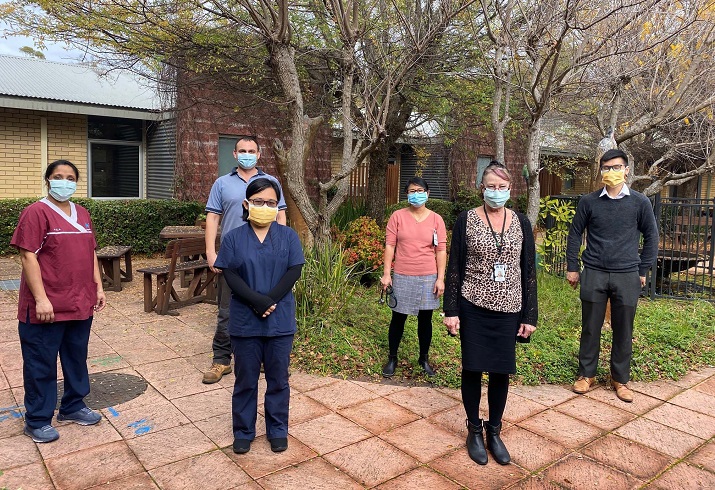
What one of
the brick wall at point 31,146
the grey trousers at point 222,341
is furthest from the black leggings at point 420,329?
the brick wall at point 31,146

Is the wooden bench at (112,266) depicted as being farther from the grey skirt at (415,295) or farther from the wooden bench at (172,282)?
the grey skirt at (415,295)

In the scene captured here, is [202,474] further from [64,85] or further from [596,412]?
[64,85]

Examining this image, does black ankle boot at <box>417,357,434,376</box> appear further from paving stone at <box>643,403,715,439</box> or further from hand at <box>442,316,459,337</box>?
paving stone at <box>643,403,715,439</box>

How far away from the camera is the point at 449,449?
3.59 metres

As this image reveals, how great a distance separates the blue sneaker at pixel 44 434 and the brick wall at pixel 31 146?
375 inches

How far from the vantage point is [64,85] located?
482 inches

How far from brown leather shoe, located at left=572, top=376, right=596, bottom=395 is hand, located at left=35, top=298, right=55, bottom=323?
396 centimetres

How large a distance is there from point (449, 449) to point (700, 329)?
14.2 ft

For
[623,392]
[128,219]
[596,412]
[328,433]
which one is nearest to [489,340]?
[328,433]

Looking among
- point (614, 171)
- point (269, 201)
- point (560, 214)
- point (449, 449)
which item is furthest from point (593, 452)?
point (560, 214)

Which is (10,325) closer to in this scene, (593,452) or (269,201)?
(269,201)

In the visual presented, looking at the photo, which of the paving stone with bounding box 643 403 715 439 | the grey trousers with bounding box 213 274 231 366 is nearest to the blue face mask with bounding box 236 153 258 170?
the grey trousers with bounding box 213 274 231 366

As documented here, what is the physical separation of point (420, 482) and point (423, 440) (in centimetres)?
54

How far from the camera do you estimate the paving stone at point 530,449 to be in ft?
11.3
